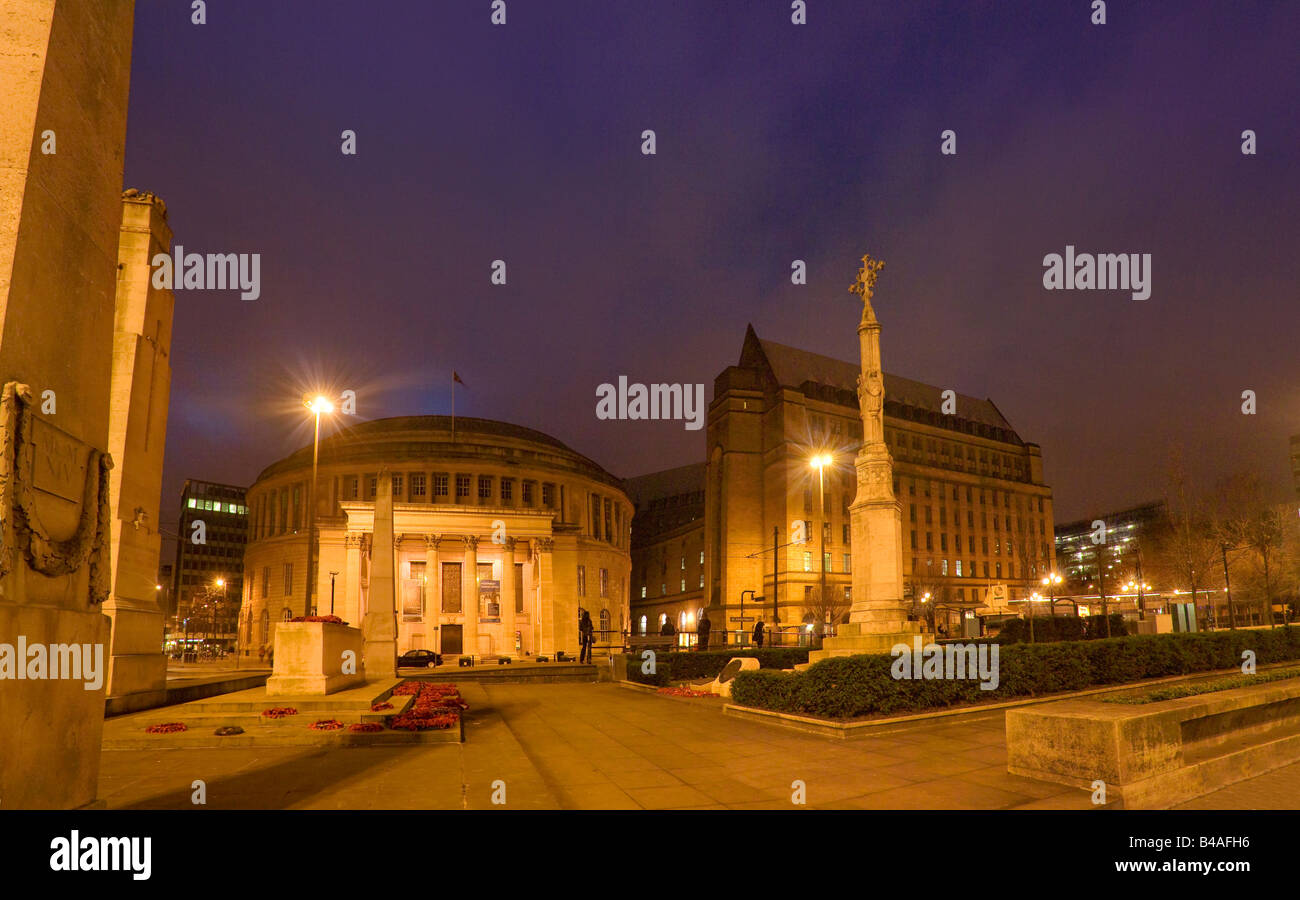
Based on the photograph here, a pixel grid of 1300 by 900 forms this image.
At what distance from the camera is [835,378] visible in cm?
11688

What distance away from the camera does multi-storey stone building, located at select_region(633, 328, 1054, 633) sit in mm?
94125

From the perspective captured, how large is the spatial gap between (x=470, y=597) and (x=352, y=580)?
35.7 ft

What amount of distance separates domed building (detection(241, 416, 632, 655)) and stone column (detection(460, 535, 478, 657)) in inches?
3.4

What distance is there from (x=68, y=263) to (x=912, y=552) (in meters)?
108

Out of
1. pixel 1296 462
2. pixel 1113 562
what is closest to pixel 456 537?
pixel 1296 462

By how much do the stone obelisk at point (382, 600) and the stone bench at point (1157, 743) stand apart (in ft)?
73.1

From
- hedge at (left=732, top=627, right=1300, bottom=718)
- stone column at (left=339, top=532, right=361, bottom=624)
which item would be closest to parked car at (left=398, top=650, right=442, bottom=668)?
stone column at (left=339, top=532, right=361, bottom=624)

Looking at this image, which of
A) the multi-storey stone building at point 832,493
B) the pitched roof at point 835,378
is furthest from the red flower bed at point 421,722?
the pitched roof at point 835,378

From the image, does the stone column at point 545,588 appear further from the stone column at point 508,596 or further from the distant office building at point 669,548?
the distant office building at point 669,548

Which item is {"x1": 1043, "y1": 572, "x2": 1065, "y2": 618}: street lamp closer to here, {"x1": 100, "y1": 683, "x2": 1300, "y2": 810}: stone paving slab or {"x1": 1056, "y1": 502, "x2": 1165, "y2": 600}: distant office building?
{"x1": 1056, "y1": 502, "x2": 1165, "y2": 600}: distant office building

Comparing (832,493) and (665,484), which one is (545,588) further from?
(665,484)

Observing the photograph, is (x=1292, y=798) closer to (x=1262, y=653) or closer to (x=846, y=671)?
(x=846, y=671)

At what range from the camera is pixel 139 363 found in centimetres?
1758
